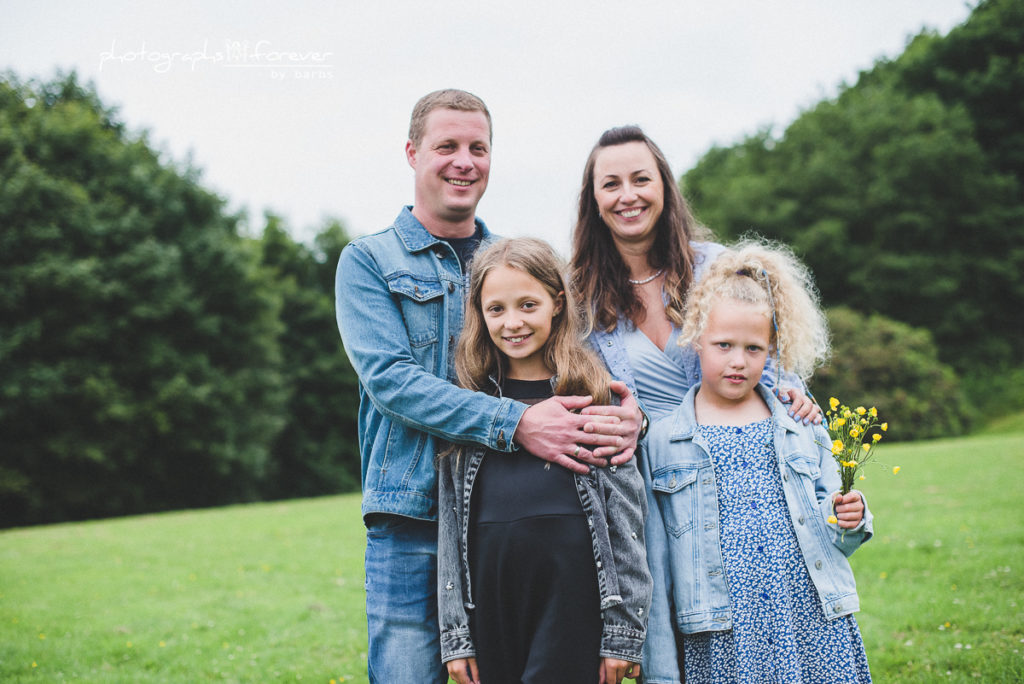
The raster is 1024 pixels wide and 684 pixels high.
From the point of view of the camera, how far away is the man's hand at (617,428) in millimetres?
2654

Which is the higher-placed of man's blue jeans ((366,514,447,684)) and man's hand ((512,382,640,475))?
man's hand ((512,382,640,475))

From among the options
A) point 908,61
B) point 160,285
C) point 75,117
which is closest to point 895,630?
point 160,285

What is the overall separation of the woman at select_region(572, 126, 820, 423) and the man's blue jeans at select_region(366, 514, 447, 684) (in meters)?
1.07

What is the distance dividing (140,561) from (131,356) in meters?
12.9

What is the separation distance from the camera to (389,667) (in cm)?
279

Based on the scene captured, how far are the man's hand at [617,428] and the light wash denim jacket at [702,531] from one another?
315mm

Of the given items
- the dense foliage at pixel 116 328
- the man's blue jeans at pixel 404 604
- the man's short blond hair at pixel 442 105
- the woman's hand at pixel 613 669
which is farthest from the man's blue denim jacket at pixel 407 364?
the dense foliage at pixel 116 328

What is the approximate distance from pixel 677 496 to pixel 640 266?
1.19 metres

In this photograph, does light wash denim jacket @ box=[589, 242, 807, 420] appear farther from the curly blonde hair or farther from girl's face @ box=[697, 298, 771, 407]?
girl's face @ box=[697, 298, 771, 407]

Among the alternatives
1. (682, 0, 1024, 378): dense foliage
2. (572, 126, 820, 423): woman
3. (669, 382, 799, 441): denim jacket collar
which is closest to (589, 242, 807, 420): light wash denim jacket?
(572, 126, 820, 423): woman

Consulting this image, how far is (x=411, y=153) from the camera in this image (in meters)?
3.24

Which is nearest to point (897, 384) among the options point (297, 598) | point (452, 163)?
point (297, 598)

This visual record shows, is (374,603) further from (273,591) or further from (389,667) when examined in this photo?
(273,591)

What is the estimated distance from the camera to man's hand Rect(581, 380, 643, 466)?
2.65 metres
